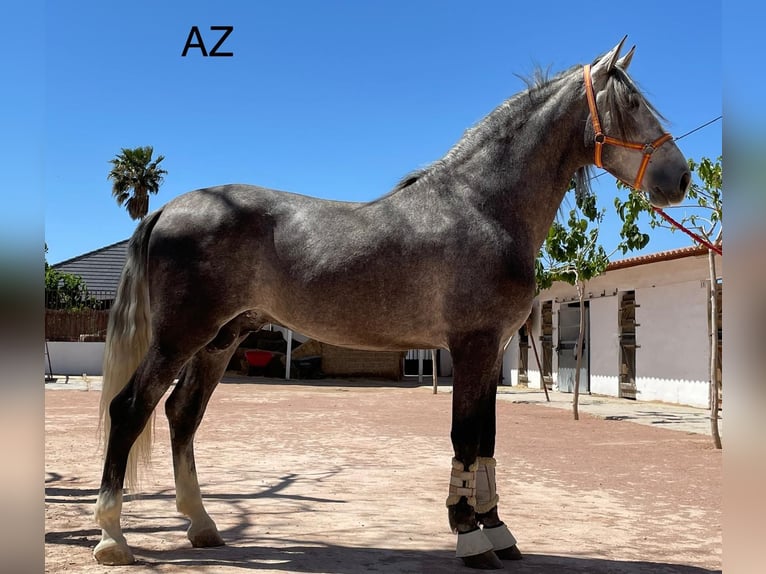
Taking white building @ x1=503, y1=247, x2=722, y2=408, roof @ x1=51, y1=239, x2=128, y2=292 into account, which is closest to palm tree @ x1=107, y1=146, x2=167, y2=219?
roof @ x1=51, y1=239, x2=128, y2=292

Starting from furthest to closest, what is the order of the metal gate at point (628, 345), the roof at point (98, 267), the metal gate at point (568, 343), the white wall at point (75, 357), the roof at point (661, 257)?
the roof at point (98, 267) → the white wall at point (75, 357) → the metal gate at point (568, 343) → the metal gate at point (628, 345) → the roof at point (661, 257)

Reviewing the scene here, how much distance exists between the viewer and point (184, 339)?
341 cm

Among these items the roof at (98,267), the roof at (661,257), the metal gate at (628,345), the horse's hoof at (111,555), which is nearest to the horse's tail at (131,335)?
the horse's hoof at (111,555)

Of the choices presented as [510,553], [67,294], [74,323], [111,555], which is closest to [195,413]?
[111,555]

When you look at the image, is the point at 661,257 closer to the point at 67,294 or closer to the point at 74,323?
the point at 74,323

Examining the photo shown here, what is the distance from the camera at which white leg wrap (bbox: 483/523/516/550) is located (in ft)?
11.0

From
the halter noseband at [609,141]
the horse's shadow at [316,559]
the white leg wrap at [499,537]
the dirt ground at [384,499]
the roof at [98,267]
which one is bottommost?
the dirt ground at [384,499]

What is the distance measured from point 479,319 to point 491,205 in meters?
0.62

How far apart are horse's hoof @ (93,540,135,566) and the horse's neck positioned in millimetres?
2503

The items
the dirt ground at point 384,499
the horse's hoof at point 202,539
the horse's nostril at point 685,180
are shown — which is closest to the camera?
the horse's nostril at point 685,180

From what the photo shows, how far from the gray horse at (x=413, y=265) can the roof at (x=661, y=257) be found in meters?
9.81

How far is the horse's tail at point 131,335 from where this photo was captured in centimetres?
355

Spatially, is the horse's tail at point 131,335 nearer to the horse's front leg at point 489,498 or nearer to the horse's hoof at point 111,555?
the horse's hoof at point 111,555

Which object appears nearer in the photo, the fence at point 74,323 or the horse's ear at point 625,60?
the horse's ear at point 625,60
